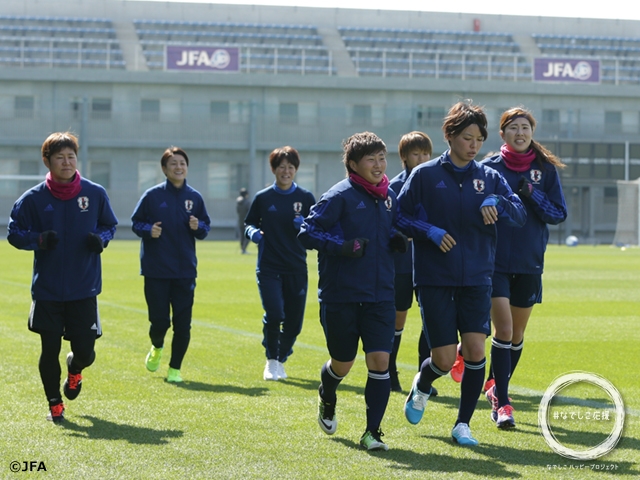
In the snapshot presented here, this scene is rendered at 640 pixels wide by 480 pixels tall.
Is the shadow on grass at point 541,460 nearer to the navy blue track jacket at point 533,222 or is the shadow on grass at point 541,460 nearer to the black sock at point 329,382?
the black sock at point 329,382

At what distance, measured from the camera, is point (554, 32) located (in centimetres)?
6316

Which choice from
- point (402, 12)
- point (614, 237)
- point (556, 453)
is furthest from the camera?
point (402, 12)

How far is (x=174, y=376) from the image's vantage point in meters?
9.08

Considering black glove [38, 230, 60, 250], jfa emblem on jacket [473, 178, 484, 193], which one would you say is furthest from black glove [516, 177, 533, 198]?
black glove [38, 230, 60, 250]

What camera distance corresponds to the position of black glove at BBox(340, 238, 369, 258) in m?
6.10

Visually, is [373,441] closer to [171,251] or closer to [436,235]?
[436,235]

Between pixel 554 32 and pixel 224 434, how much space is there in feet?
197

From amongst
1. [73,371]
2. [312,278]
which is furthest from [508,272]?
[312,278]

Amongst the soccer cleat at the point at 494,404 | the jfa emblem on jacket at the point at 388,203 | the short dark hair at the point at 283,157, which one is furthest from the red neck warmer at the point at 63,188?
the soccer cleat at the point at 494,404

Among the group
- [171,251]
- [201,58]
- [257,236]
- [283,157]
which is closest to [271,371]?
[257,236]

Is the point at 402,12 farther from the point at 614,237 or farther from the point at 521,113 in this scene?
the point at 521,113

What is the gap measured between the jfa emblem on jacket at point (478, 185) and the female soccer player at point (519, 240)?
0.70 meters

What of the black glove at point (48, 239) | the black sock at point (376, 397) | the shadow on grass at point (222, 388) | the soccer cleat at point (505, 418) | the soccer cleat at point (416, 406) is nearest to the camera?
the black sock at point (376, 397)

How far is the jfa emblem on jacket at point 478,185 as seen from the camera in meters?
6.38
